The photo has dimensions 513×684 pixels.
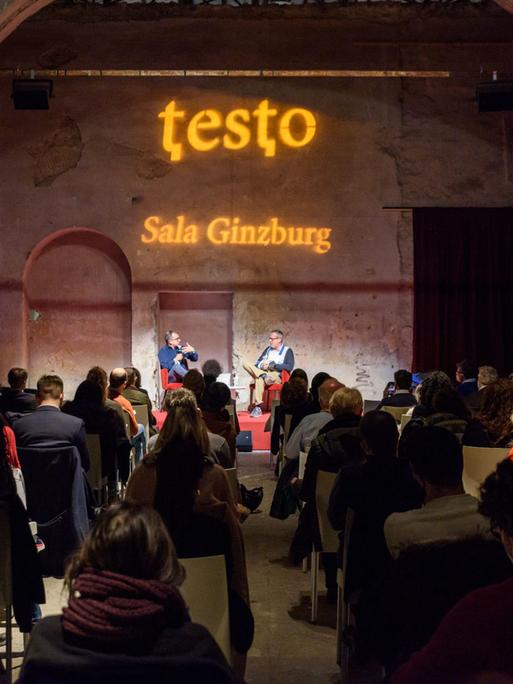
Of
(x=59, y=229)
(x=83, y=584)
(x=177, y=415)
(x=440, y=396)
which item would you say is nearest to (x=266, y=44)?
(x=59, y=229)

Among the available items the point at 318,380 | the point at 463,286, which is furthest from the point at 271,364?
the point at 318,380

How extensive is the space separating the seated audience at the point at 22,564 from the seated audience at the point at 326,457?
1.36 meters

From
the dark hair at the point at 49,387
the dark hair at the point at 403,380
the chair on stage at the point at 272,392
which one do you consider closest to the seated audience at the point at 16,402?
the dark hair at the point at 49,387

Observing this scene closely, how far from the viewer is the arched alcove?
12719 mm

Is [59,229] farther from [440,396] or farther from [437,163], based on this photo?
[440,396]

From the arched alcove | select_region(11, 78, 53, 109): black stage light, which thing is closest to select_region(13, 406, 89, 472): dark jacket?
select_region(11, 78, 53, 109): black stage light

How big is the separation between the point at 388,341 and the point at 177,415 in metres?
9.58

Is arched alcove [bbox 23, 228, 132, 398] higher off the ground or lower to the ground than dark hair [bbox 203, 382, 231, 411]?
higher

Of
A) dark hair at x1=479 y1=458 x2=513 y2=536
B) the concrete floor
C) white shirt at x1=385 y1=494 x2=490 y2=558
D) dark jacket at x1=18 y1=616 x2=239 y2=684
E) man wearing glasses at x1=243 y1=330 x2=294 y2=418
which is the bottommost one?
the concrete floor

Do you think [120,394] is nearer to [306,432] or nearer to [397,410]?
[306,432]

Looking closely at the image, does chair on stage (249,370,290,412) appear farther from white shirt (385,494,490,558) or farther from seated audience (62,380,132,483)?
white shirt (385,494,490,558)

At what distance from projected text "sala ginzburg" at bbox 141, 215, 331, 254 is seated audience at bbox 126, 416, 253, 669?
30.1 ft

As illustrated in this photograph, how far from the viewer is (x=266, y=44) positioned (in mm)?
12523

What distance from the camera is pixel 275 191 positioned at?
12531 millimetres
